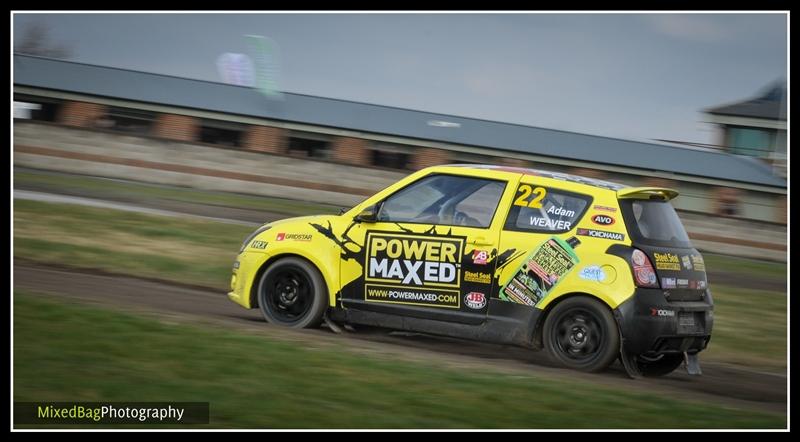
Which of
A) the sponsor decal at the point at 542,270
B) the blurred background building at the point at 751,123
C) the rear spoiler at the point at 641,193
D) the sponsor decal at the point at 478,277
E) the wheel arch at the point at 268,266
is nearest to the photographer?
the sponsor decal at the point at 542,270

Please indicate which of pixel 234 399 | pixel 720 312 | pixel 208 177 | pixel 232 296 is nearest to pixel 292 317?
pixel 232 296

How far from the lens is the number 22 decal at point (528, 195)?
890 centimetres

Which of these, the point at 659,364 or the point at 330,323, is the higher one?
the point at 330,323

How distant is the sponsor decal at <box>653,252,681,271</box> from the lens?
8.55 metres

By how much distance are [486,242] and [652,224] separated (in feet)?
4.78

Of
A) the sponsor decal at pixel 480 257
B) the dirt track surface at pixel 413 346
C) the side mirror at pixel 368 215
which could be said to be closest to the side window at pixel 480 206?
the sponsor decal at pixel 480 257

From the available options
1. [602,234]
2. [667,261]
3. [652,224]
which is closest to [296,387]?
[602,234]

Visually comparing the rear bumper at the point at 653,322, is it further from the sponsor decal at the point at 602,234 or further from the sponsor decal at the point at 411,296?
the sponsor decal at the point at 411,296

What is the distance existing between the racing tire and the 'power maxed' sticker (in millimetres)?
1845

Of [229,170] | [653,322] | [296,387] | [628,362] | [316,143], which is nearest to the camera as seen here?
[296,387]

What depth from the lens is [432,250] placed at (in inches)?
355

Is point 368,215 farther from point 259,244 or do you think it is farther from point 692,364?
point 692,364

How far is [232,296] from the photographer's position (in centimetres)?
990

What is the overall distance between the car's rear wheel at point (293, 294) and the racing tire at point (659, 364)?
2977 millimetres
